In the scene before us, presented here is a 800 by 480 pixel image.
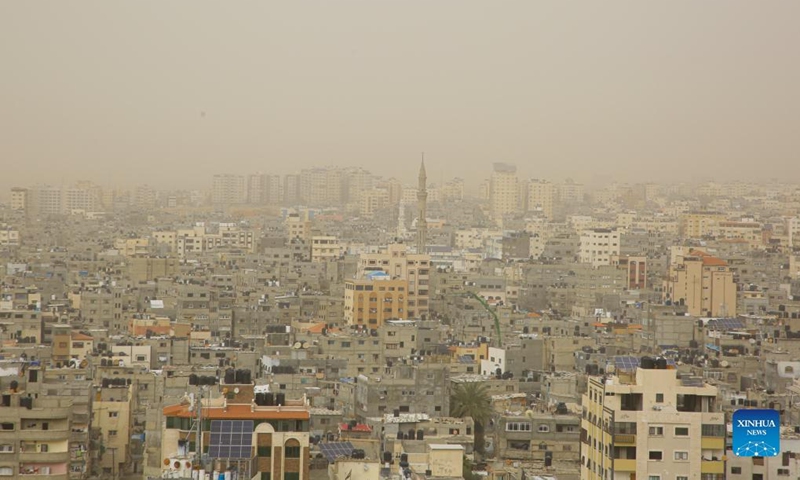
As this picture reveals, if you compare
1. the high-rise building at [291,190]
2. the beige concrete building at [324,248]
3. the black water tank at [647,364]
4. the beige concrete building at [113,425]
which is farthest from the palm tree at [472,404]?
the high-rise building at [291,190]

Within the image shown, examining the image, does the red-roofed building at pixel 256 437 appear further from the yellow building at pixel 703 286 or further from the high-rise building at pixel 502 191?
the high-rise building at pixel 502 191

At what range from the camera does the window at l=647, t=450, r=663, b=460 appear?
9258 mm

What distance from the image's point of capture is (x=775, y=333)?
67.1 feet

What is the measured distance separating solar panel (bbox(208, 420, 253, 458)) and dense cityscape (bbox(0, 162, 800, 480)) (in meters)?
0.02

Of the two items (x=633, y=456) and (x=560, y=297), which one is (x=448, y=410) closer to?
(x=633, y=456)

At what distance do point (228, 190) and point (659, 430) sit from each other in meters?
32.6

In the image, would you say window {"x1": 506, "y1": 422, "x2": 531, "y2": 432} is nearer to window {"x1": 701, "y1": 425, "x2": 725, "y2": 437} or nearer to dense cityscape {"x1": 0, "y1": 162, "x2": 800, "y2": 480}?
dense cityscape {"x1": 0, "y1": 162, "x2": 800, "y2": 480}

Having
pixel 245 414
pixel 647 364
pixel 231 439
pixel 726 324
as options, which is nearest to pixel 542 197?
pixel 726 324

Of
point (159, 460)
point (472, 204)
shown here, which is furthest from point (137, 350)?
point (472, 204)

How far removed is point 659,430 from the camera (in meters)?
9.32

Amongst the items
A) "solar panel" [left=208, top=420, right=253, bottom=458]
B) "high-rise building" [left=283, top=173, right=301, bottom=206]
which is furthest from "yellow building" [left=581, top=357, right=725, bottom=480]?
"high-rise building" [left=283, top=173, right=301, bottom=206]

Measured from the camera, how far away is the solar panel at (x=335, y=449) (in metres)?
10.1

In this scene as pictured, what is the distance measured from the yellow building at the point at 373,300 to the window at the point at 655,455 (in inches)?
620

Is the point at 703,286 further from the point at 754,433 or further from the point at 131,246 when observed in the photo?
the point at 754,433
